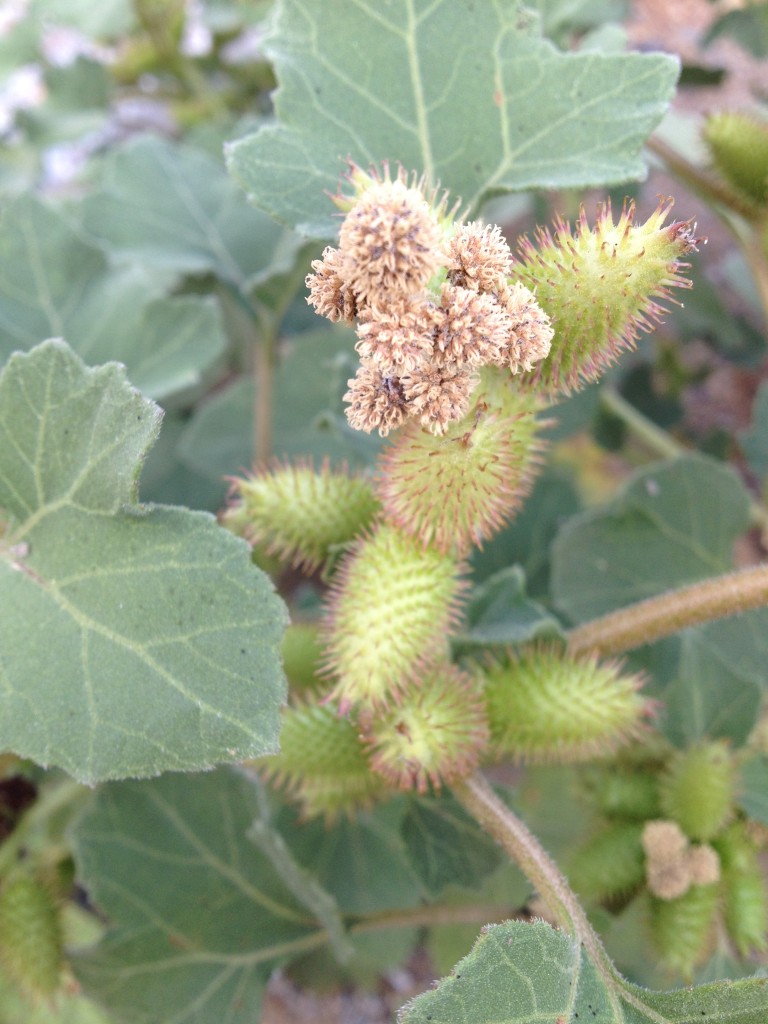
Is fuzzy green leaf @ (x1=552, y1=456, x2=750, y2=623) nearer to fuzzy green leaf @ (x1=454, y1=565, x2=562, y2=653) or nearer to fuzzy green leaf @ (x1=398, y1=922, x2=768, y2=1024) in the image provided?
fuzzy green leaf @ (x1=454, y1=565, x2=562, y2=653)

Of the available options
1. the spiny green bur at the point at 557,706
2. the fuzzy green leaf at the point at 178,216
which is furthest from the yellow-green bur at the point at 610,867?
the fuzzy green leaf at the point at 178,216

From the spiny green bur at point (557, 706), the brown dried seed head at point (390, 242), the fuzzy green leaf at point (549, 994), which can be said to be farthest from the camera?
the spiny green bur at point (557, 706)

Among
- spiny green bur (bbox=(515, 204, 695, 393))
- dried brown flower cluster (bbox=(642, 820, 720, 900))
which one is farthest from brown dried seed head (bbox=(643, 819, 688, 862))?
spiny green bur (bbox=(515, 204, 695, 393))

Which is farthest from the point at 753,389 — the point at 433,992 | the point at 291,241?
the point at 433,992

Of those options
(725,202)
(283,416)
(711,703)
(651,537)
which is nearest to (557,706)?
(711,703)

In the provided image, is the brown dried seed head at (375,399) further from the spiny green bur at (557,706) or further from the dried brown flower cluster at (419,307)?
the spiny green bur at (557,706)

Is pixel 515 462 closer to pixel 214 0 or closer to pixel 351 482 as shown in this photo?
pixel 351 482
